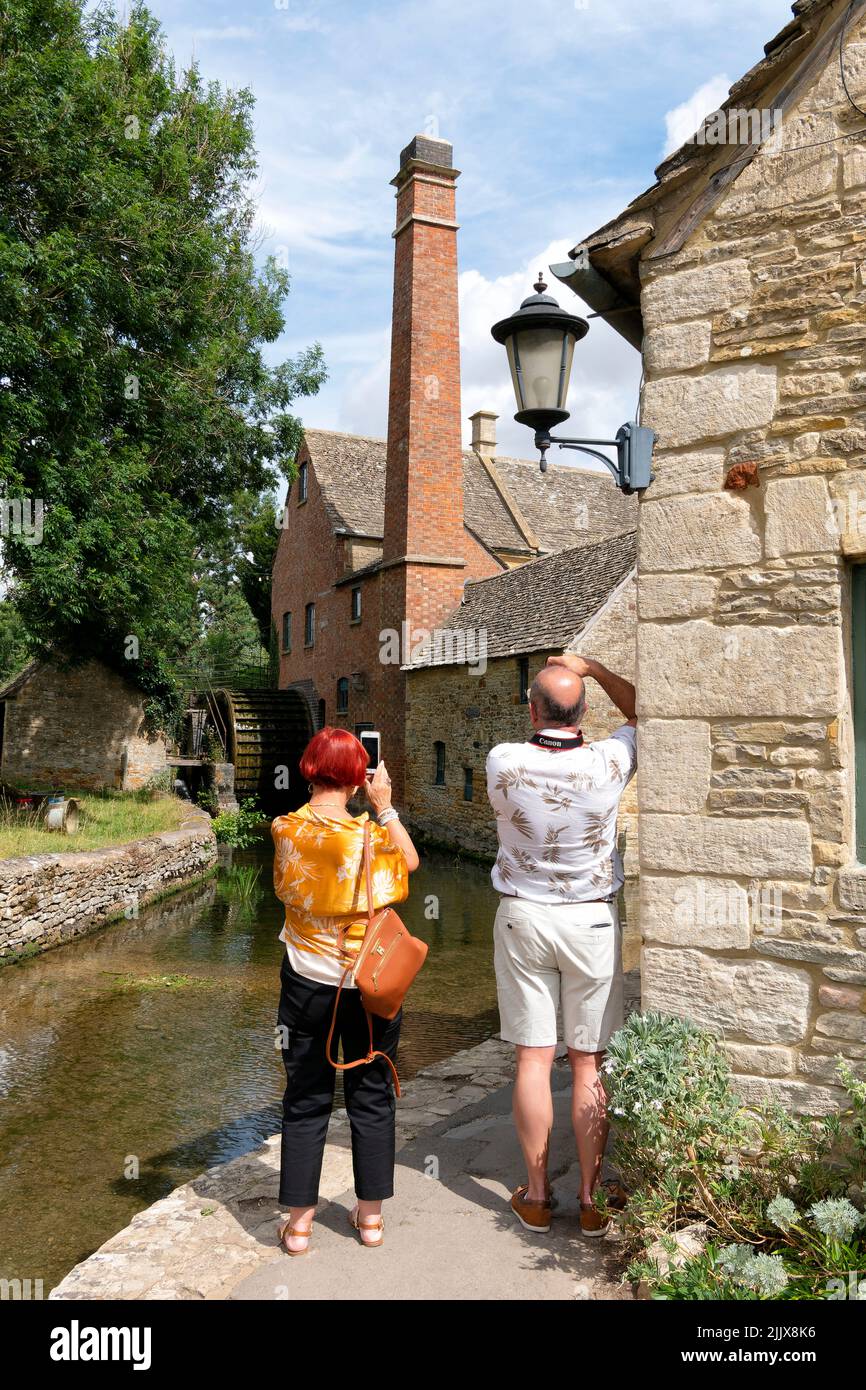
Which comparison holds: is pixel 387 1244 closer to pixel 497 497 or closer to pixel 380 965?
pixel 380 965

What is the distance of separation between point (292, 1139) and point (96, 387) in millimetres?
11159

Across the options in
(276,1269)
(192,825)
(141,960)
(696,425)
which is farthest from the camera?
(192,825)

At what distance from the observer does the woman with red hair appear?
326 centimetres

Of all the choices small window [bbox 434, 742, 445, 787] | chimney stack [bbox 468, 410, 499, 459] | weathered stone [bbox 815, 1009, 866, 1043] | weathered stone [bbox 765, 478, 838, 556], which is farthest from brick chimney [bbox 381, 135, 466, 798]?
weathered stone [bbox 815, 1009, 866, 1043]

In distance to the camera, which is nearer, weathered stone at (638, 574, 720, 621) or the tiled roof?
weathered stone at (638, 574, 720, 621)

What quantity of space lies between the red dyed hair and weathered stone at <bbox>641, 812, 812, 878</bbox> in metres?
1.13

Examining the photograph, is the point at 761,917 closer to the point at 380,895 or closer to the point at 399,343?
the point at 380,895

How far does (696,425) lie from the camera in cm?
376

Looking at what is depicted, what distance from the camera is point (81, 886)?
1070 centimetres

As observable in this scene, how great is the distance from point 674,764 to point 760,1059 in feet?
3.52

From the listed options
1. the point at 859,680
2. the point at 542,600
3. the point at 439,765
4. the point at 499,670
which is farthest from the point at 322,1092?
the point at 439,765

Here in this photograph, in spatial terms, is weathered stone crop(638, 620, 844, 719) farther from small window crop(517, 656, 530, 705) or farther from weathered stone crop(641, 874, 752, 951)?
small window crop(517, 656, 530, 705)

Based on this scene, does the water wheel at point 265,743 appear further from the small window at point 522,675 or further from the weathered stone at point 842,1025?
the weathered stone at point 842,1025

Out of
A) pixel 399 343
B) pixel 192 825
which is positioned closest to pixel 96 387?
pixel 192 825
